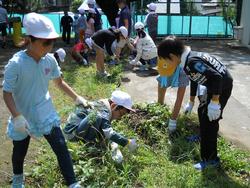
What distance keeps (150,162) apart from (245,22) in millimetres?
9889

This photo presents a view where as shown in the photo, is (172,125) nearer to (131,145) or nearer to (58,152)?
(131,145)

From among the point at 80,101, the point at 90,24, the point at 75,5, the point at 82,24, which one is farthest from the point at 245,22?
the point at 75,5

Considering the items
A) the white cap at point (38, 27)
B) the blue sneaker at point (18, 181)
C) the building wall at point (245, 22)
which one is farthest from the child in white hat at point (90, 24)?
the white cap at point (38, 27)

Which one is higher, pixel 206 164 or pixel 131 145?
pixel 131 145

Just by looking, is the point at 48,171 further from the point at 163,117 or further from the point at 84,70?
the point at 84,70

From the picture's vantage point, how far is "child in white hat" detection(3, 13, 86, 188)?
9.75 feet

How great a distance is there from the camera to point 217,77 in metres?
3.63

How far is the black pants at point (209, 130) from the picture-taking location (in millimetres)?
3961

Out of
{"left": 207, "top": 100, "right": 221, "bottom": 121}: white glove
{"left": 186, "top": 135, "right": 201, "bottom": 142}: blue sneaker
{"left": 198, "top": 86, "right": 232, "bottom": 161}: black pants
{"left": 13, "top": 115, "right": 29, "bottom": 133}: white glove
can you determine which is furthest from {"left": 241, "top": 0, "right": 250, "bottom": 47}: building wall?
{"left": 13, "top": 115, "right": 29, "bottom": 133}: white glove

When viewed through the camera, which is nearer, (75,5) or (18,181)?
(18,181)

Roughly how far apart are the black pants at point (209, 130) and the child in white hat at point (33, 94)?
1.43 m

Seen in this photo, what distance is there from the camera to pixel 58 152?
3.18 metres

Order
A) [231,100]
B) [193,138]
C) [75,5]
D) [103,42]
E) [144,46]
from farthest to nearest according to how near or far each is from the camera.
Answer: [75,5], [144,46], [103,42], [231,100], [193,138]

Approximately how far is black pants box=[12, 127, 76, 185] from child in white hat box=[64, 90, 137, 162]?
727 millimetres
